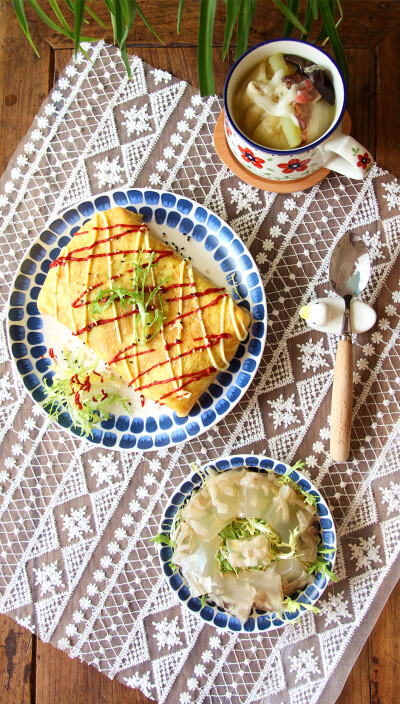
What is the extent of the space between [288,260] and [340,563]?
2.97ft

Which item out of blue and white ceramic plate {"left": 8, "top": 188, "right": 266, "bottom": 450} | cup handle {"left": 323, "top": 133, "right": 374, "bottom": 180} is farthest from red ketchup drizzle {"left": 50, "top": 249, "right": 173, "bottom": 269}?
cup handle {"left": 323, "top": 133, "right": 374, "bottom": 180}

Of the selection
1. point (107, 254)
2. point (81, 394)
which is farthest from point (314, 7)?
point (81, 394)

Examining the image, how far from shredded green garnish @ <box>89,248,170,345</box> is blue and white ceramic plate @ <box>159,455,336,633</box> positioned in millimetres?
430

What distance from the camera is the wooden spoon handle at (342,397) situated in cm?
161

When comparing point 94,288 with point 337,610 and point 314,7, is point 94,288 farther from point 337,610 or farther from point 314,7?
point 337,610

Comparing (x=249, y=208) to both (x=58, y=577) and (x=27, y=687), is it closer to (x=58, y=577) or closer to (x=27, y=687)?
(x=58, y=577)

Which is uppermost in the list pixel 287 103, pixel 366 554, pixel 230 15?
pixel 230 15

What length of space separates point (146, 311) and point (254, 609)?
891 millimetres

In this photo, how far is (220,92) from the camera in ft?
5.82

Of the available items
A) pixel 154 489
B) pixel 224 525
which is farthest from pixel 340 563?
pixel 154 489

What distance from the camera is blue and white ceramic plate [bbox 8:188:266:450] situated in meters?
1.66

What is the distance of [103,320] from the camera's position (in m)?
1.62

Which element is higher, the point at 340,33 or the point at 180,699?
the point at 340,33

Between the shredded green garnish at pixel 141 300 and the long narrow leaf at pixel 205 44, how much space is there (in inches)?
18.2
